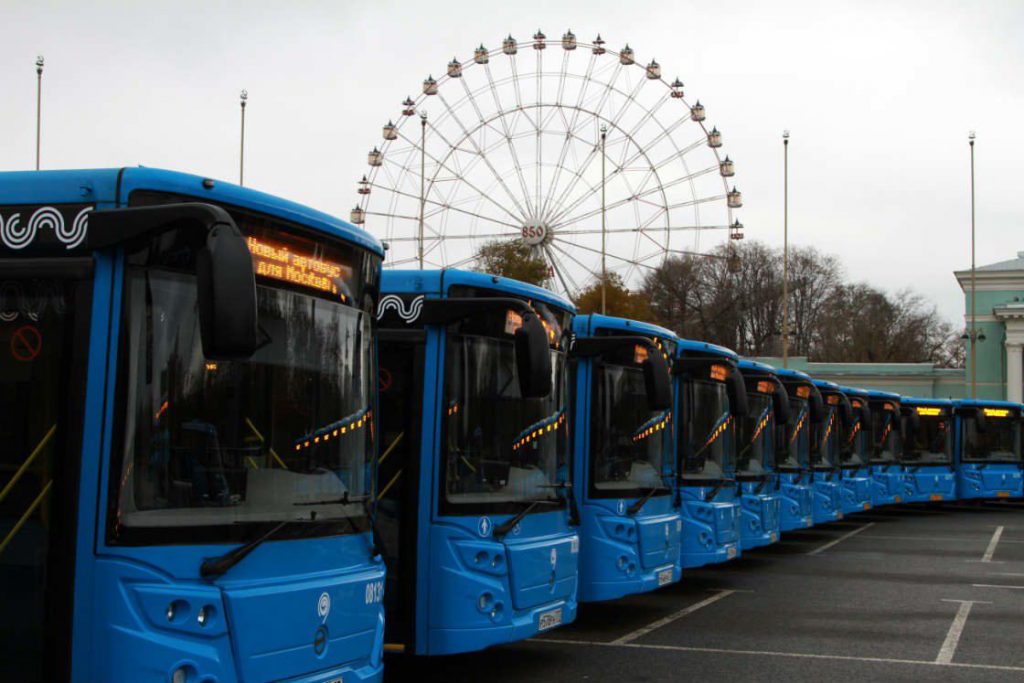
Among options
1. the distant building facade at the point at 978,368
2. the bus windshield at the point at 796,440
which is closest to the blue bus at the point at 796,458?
the bus windshield at the point at 796,440

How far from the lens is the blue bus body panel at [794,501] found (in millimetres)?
20078

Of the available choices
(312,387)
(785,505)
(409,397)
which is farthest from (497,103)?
(312,387)

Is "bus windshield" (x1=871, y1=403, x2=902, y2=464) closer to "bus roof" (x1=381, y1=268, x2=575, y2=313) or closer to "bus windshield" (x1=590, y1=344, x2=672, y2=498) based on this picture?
"bus windshield" (x1=590, y1=344, x2=672, y2=498)

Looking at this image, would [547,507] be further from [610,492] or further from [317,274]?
[317,274]

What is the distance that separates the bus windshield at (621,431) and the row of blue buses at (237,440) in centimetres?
290

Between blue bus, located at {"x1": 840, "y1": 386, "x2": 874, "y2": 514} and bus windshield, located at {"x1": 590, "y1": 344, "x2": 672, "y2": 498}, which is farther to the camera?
blue bus, located at {"x1": 840, "y1": 386, "x2": 874, "y2": 514}

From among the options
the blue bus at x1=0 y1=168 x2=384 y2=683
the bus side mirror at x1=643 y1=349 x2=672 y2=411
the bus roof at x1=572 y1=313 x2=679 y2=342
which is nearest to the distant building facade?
the bus roof at x1=572 y1=313 x2=679 y2=342

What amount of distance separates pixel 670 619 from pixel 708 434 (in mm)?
2262

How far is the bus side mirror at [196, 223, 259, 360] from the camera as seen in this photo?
489 centimetres

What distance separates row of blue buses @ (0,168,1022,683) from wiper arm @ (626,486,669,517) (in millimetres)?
3019

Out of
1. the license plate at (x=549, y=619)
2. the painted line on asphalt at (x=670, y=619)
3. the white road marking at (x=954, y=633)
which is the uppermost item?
the license plate at (x=549, y=619)

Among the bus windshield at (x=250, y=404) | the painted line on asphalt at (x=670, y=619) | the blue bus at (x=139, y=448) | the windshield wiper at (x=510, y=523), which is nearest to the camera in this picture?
the blue bus at (x=139, y=448)

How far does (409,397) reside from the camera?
8.84 m

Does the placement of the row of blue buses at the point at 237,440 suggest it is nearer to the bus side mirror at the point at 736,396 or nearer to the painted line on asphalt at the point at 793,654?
the painted line on asphalt at the point at 793,654
